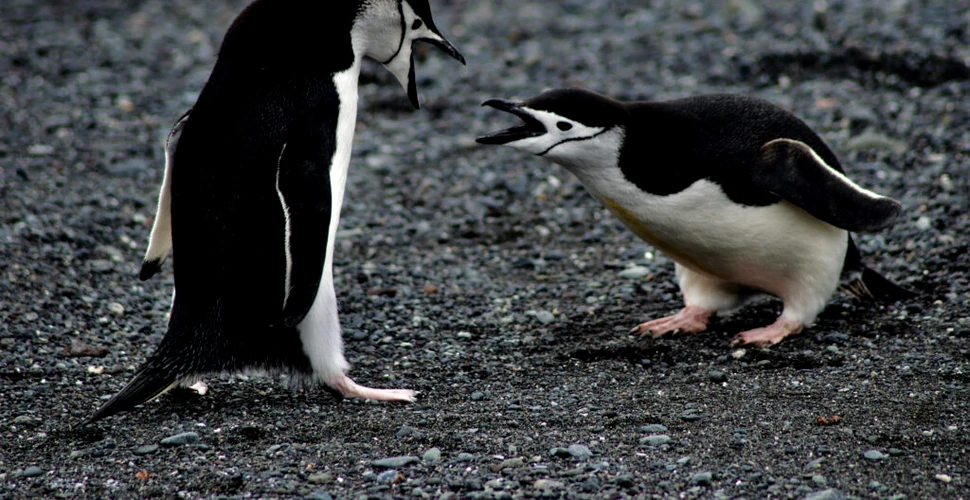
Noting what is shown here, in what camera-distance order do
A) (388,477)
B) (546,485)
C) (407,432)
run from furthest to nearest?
(407,432)
(388,477)
(546,485)

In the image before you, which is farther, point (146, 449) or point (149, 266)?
point (149, 266)

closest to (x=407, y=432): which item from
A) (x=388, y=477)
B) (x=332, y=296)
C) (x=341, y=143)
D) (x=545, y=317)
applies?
(x=388, y=477)

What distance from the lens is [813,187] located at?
397cm

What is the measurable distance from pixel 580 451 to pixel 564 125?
1233 mm

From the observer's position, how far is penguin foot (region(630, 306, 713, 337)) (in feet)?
14.3

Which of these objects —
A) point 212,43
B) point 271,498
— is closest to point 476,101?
point 212,43

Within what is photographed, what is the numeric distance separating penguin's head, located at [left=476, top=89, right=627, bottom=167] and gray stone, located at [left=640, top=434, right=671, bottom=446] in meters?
1.12

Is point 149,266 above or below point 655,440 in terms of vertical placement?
above

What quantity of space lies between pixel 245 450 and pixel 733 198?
189 centimetres

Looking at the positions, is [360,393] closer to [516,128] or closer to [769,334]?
[516,128]

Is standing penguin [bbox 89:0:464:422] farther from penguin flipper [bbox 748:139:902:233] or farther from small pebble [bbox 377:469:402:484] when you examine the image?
penguin flipper [bbox 748:139:902:233]

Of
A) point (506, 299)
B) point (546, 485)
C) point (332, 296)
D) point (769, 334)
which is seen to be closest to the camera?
point (546, 485)

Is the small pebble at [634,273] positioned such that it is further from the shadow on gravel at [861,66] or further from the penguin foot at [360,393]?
the shadow on gravel at [861,66]

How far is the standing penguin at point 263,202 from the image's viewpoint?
347 centimetres
